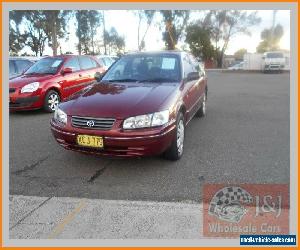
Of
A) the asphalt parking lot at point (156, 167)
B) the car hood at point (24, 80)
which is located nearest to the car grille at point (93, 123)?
the asphalt parking lot at point (156, 167)

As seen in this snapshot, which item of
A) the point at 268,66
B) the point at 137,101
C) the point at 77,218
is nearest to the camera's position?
the point at 77,218

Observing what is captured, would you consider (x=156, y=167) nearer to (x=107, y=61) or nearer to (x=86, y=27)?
(x=107, y=61)

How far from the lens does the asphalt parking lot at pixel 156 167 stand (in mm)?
3953

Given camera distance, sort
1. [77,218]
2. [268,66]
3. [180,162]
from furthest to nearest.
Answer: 1. [268,66]
2. [180,162]
3. [77,218]

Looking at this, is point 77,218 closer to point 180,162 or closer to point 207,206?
point 207,206

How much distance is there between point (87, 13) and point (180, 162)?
26.5m

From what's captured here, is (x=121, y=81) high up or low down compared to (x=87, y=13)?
down

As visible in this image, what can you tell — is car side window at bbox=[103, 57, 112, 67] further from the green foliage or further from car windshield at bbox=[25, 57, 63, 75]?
the green foliage

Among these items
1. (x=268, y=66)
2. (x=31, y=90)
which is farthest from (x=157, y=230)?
(x=268, y=66)

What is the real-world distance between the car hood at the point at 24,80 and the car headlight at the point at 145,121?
503cm

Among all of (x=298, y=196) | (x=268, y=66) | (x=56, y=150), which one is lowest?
(x=298, y=196)

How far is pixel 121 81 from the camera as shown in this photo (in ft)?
18.0

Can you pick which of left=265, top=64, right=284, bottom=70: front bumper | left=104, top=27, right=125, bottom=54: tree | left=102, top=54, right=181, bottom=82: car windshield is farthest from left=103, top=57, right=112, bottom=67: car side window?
left=104, top=27, right=125, bottom=54: tree

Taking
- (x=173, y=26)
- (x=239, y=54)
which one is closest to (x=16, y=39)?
(x=173, y=26)
